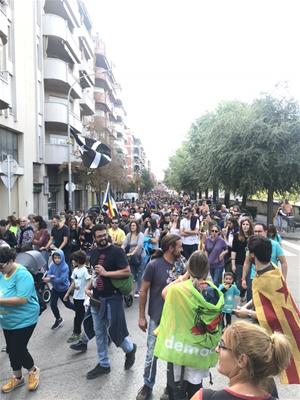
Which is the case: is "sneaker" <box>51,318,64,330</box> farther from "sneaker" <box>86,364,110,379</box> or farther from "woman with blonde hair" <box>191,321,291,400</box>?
"woman with blonde hair" <box>191,321,291,400</box>

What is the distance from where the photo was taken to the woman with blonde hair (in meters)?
1.75

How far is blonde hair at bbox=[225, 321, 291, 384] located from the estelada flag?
157cm

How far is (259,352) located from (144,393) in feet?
8.91

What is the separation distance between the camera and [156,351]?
3172 mm

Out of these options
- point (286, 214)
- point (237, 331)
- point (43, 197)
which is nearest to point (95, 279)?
point (237, 331)

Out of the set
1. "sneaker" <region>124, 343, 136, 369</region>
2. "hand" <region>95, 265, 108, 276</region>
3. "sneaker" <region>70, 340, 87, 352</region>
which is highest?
"hand" <region>95, 265, 108, 276</region>

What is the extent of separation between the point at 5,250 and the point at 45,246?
201 inches

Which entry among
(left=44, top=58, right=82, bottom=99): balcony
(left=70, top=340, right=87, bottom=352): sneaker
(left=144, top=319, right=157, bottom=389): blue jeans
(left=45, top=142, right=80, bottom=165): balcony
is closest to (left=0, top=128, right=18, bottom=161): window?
(left=45, top=142, right=80, bottom=165): balcony

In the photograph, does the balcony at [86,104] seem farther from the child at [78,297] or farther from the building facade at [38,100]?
the child at [78,297]

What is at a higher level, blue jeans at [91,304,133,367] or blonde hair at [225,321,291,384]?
blonde hair at [225,321,291,384]

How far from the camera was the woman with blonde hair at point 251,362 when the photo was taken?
5.76 feet

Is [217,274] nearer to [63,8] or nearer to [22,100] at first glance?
[22,100]

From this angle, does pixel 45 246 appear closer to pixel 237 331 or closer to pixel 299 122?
pixel 237 331

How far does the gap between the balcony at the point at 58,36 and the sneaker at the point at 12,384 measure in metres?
26.6
